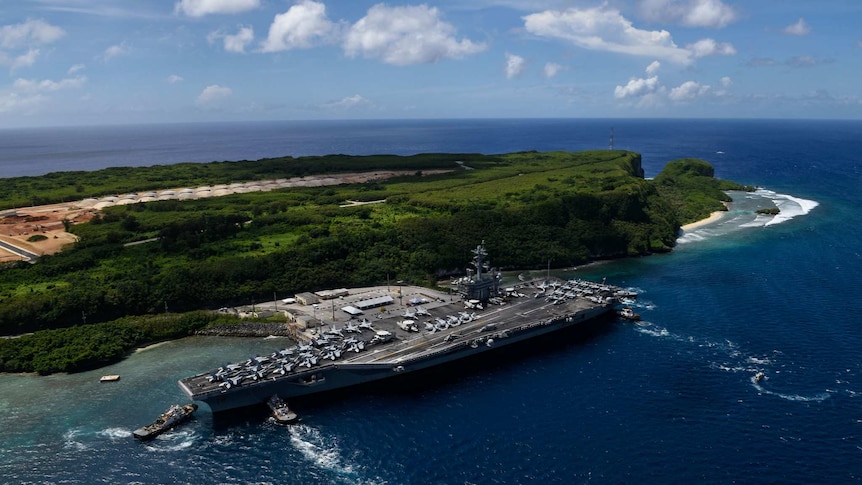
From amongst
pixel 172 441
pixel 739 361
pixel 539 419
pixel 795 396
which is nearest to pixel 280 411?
pixel 172 441

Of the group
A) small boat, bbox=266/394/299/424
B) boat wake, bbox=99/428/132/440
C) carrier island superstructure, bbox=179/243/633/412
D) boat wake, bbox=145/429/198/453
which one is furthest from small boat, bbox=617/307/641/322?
boat wake, bbox=99/428/132/440

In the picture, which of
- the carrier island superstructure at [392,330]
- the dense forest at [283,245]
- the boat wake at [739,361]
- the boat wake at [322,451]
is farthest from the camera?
the dense forest at [283,245]

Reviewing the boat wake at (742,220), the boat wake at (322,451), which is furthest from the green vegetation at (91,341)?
the boat wake at (742,220)

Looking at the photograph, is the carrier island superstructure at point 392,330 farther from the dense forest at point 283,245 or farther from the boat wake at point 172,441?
the dense forest at point 283,245

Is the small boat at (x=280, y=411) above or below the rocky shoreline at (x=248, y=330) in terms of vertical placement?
below

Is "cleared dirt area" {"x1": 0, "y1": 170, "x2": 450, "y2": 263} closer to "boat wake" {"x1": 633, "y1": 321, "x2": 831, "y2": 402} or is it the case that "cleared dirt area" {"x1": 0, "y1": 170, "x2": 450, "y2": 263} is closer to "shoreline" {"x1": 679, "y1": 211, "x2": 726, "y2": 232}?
"boat wake" {"x1": 633, "y1": 321, "x2": 831, "y2": 402}
